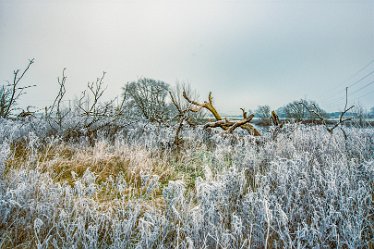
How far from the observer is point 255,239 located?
1985 millimetres

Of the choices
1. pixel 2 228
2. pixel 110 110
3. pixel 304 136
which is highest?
Result: pixel 110 110

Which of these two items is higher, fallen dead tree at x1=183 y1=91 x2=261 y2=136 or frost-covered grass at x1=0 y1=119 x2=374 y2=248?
fallen dead tree at x1=183 y1=91 x2=261 y2=136

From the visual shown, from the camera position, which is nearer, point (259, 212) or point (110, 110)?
point (259, 212)

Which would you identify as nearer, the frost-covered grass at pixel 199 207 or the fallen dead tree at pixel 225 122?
the frost-covered grass at pixel 199 207

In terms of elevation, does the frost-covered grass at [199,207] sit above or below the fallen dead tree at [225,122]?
below

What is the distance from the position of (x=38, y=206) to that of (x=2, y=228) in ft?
1.05

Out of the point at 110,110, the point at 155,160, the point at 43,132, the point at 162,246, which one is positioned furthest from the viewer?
the point at 110,110

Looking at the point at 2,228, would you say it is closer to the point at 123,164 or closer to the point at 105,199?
the point at 105,199

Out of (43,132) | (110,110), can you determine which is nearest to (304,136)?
(110,110)

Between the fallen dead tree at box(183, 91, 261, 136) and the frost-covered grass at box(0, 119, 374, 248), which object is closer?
the frost-covered grass at box(0, 119, 374, 248)

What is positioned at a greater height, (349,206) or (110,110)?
(110,110)

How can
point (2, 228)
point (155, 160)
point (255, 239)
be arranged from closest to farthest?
point (255, 239)
point (2, 228)
point (155, 160)

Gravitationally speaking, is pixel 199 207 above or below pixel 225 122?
below

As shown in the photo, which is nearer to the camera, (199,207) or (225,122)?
(199,207)
